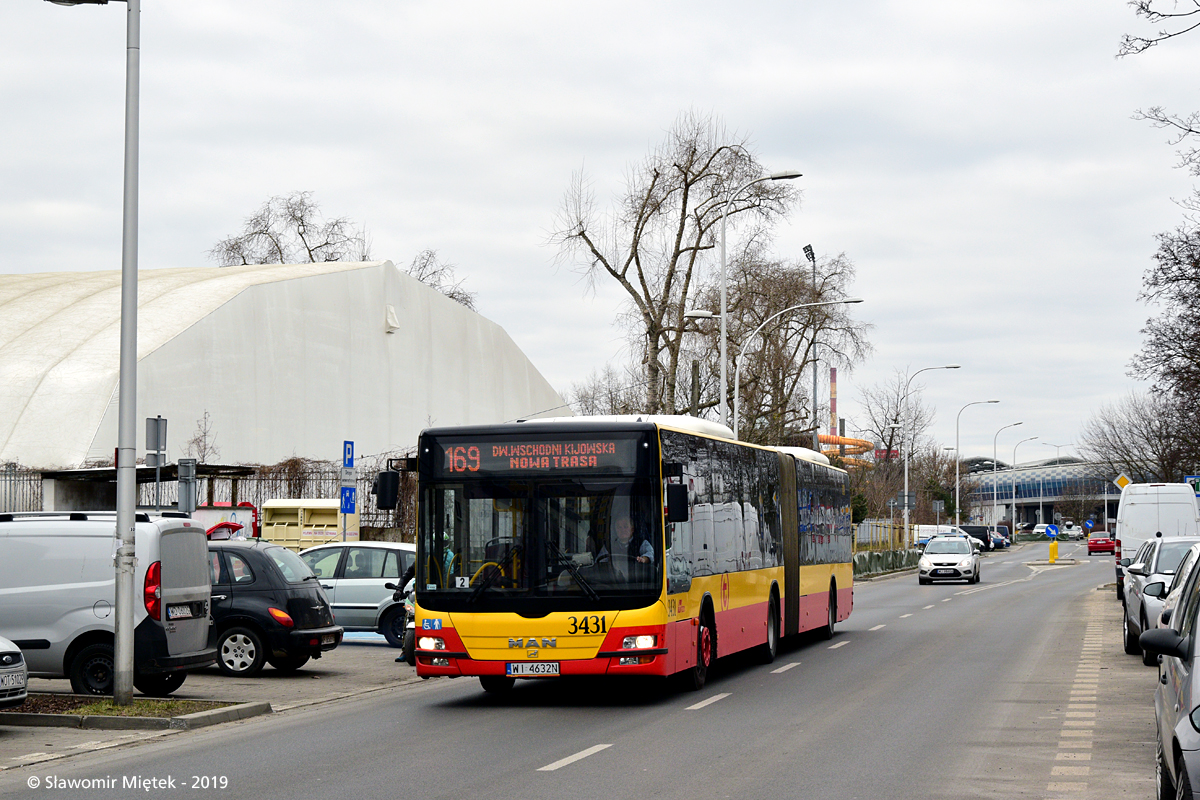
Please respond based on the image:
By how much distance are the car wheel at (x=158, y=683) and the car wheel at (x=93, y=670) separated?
0.76m

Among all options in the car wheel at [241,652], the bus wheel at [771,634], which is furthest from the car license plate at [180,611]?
the bus wheel at [771,634]

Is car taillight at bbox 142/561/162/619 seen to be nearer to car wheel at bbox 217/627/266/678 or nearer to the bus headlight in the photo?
car wheel at bbox 217/627/266/678

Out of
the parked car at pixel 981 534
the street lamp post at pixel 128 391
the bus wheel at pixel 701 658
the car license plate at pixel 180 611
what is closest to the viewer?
the street lamp post at pixel 128 391

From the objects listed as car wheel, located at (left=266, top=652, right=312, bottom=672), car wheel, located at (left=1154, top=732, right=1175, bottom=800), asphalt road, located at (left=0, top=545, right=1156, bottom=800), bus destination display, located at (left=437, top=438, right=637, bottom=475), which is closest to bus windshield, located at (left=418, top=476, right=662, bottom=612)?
bus destination display, located at (left=437, top=438, right=637, bottom=475)

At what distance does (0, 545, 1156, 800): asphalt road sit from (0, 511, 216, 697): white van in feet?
4.71

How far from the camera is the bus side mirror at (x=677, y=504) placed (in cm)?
1355

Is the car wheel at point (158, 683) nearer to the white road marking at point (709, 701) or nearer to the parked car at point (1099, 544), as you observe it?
the white road marking at point (709, 701)

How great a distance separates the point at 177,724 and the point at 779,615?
32.1 feet

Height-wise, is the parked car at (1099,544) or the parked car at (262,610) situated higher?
the parked car at (262,610)

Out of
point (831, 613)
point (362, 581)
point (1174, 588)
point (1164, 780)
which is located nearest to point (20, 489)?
point (362, 581)

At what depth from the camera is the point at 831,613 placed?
78.4ft

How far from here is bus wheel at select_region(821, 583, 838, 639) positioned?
76.5ft

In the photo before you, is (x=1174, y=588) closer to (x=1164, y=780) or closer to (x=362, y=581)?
(x=1164, y=780)

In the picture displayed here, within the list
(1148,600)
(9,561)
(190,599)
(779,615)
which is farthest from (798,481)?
(9,561)
